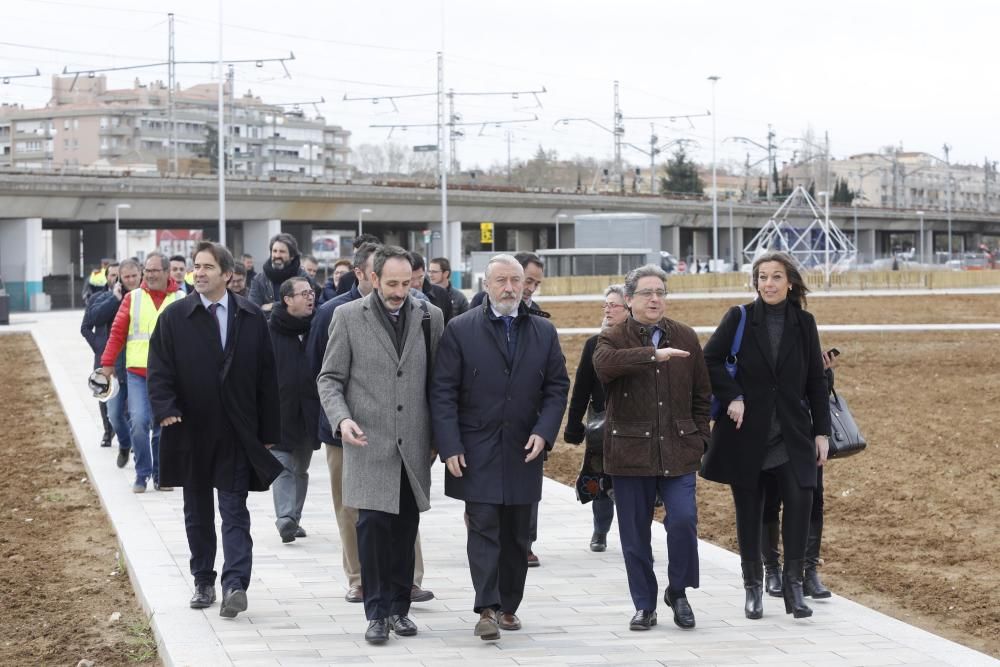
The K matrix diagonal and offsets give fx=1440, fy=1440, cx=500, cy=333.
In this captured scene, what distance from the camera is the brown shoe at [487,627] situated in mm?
6816

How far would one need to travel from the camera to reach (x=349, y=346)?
712cm

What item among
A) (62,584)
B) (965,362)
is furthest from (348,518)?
(965,362)

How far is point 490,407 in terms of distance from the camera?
6.98 meters

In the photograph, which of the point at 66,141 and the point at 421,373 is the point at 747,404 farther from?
the point at 66,141

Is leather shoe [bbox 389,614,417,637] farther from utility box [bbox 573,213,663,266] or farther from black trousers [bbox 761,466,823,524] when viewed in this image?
utility box [bbox 573,213,663,266]

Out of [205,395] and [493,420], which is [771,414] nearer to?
[493,420]

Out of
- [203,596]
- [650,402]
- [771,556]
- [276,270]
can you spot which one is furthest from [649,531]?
[276,270]

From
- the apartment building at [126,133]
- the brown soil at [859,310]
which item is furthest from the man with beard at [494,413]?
the apartment building at [126,133]

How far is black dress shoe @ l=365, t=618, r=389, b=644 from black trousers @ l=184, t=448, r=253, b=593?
956 mm

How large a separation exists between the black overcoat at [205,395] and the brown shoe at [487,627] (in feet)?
4.77

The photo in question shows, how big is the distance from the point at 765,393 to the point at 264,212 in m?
68.4

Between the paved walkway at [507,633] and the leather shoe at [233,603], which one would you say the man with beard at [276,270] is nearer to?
the paved walkway at [507,633]

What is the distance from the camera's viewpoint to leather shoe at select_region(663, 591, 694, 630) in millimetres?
7094

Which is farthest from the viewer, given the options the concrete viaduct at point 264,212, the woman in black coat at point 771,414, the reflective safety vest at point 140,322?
the concrete viaduct at point 264,212
